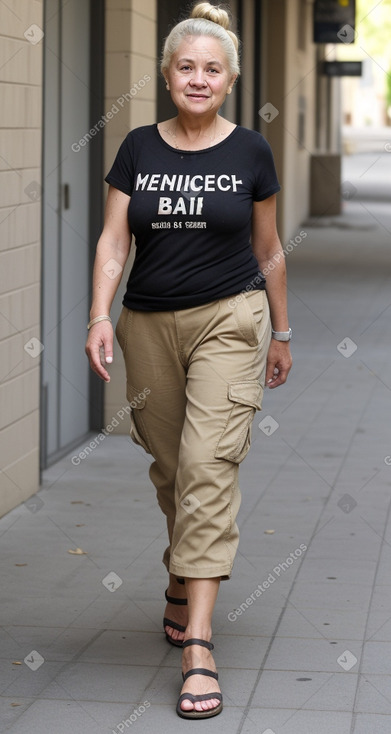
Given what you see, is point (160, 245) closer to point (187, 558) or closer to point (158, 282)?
point (158, 282)

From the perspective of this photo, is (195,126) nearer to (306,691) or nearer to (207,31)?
(207,31)

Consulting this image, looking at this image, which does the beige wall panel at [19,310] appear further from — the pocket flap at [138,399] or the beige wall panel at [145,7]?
the beige wall panel at [145,7]

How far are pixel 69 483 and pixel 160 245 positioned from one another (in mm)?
2978

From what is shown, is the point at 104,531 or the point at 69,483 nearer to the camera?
the point at 104,531

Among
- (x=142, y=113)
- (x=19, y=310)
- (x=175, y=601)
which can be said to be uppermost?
(x=142, y=113)

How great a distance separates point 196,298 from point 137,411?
0.42 meters

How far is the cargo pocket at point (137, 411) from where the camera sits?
13.7ft

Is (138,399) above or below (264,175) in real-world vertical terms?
below

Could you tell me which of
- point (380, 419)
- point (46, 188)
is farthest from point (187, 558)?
point (380, 419)

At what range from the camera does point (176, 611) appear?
4.45 meters

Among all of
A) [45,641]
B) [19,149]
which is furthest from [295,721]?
[19,149]

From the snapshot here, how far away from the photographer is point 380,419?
8.49 meters

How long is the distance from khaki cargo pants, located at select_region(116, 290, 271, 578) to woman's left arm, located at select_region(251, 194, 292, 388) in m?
0.08

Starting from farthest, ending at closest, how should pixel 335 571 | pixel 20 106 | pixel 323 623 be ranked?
pixel 20 106
pixel 335 571
pixel 323 623
